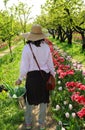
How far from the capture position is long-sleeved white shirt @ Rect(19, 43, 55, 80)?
5.19 meters

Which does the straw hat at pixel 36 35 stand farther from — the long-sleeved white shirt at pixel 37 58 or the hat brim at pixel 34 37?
the long-sleeved white shirt at pixel 37 58

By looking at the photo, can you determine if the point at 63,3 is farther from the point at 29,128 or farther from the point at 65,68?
the point at 29,128

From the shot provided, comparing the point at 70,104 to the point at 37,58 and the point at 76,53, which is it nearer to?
the point at 37,58

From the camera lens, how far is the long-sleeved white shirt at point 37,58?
519 centimetres

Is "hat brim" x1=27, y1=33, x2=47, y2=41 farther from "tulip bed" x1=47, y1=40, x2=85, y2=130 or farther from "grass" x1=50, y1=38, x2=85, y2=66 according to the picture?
"grass" x1=50, y1=38, x2=85, y2=66

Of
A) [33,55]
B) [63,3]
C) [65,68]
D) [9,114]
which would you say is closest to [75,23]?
[63,3]

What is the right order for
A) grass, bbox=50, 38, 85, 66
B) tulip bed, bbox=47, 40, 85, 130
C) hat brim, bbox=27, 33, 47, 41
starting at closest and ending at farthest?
tulip bed, bbox=47, 40, 85, 130 < hat brim, bbox=27, 33, 47, 41 < grass, bbox=50, 38, 85, 66

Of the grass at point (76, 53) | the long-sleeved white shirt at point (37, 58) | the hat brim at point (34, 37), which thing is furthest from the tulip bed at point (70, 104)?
the grass at point (76, 53)

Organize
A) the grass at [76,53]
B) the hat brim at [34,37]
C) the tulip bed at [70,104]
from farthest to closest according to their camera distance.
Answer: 1. the grass at [76,53]
2. the hat brim at [34,37]
3. the tulip bed at [70,104]

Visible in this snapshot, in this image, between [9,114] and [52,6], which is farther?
[52,6]

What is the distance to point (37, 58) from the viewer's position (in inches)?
207

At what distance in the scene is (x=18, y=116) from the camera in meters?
6.70

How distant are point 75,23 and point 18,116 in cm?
1769

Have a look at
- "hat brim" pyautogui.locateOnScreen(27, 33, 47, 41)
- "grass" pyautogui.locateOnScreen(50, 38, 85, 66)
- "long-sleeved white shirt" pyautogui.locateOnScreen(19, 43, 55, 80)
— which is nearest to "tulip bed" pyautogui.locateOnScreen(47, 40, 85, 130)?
"long-sleeved white shirt" pyautogui.locateOnScreen(19, 43, 55, 80)
